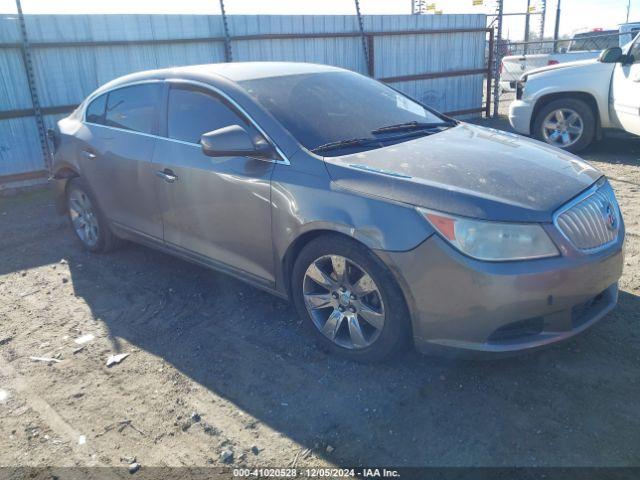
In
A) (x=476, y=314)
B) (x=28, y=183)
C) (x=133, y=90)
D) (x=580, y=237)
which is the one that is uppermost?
(x=133, y=90)

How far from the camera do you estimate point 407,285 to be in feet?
9.37

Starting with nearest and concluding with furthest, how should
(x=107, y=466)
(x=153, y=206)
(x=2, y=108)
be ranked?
(x=107, y=466), (x=153, y=206), (x=2, y=108)

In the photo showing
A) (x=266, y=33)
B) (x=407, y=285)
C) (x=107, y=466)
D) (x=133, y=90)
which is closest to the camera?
(x=107, y=466)

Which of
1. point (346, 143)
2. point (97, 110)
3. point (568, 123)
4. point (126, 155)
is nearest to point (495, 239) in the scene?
point (346, 143)

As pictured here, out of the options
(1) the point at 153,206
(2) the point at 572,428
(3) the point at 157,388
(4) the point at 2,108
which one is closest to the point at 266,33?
(4) the point at 2,108

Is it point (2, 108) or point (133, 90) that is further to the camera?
point (2, 108)

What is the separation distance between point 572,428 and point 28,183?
8.10 m

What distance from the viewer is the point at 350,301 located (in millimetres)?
3188

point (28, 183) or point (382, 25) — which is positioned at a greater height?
point (382, 25)

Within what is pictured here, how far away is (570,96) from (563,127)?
0.47 meters

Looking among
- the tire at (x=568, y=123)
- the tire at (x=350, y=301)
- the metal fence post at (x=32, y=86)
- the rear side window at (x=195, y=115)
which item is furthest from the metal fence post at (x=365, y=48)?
the tire at (x=350, y=301)

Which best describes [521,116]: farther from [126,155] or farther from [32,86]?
[32,86]

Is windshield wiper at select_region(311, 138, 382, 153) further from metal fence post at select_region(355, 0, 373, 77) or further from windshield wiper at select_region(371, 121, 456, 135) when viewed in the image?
metal fence post at select_region(355, 0, 373, 77)

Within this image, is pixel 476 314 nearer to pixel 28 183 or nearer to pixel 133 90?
pixel 133 90
